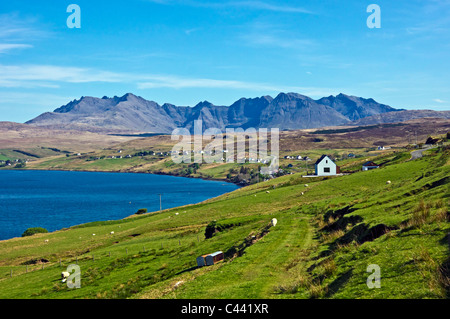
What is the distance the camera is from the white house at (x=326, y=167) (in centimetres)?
10612

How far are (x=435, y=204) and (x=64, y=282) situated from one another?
109 feet

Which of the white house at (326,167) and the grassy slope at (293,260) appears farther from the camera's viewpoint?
the white house at (326,167)

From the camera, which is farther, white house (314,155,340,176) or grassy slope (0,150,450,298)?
white house (314,155,340,176)

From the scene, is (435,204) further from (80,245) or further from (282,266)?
(80,245)

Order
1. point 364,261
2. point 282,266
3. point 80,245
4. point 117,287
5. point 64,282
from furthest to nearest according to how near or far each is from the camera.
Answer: point 80,245 → point 64,282 → point 117,287 → point 282,266 → point 364,261

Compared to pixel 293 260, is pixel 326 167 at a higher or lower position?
higher

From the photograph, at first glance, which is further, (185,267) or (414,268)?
(185,267)

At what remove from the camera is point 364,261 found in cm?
1839

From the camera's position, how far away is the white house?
106 meters

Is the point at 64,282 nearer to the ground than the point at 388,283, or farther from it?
nearer to the ground

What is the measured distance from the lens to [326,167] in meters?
107

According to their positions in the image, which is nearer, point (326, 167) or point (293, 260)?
point (293, 260)

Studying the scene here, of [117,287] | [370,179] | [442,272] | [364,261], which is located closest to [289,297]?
[364,261]
